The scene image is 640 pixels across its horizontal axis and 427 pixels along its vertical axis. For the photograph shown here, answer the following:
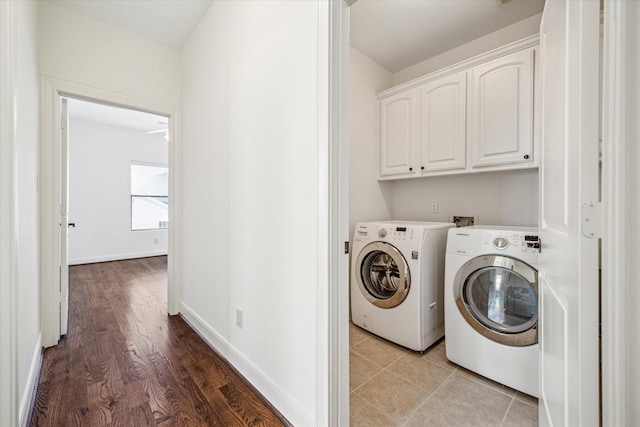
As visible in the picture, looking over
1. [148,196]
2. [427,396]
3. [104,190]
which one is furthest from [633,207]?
[148,196]

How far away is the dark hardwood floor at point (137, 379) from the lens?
1.36 meters

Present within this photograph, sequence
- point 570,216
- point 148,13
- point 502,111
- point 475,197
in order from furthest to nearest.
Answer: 1. point 475,197
2. point 148,13
3. point 502,111
4. point 570,216

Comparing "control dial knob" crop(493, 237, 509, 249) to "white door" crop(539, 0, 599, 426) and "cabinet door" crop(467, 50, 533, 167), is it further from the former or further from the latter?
"cabinet door" crop(467, 50, 533, 167)

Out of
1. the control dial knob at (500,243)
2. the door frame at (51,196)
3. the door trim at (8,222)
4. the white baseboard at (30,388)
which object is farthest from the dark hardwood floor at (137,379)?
the control dial knob at (500,243)

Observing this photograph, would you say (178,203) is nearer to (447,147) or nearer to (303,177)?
(303,177)

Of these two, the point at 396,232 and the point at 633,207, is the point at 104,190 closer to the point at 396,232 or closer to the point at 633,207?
the point at 396,232

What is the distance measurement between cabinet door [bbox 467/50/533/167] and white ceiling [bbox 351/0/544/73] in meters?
0.43

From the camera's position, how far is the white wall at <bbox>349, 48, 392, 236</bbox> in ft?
8.61

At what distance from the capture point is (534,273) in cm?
152

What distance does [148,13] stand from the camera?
2180mm

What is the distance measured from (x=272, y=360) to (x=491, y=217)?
212 centimetres

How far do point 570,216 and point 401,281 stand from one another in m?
1.42

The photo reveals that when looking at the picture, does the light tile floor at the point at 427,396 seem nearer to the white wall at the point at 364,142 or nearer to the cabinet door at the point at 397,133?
the white wall at the point at 364,142

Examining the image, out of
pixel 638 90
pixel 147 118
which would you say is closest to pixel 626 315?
pixel 638 90
